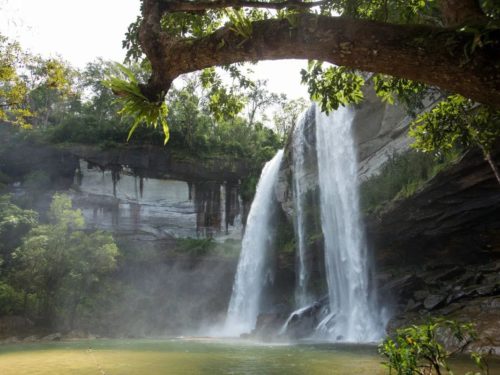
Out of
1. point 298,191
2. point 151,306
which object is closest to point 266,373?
point 298,191

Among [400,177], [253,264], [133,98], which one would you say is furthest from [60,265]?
[133,98]

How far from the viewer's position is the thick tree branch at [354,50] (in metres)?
2.57

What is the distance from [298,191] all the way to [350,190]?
442cm

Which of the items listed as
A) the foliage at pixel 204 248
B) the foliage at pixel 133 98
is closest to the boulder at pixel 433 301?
the foliage at pixel 133 98

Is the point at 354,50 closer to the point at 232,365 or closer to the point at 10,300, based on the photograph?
the point at 232,365

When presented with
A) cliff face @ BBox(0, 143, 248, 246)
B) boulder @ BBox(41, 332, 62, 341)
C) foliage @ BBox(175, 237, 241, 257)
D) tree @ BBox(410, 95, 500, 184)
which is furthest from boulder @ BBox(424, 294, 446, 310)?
cliff face @ BBox(0, 143, 248, 246)

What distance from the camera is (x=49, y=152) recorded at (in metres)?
28.0

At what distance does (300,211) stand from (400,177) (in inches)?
281

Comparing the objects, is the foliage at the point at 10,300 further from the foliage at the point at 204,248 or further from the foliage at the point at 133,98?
the foliage at the point at 133,98

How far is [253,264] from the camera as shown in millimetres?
24016

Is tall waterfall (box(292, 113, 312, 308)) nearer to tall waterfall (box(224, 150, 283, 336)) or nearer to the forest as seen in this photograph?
the forest

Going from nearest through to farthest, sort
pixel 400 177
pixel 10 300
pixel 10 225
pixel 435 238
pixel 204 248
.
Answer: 1. pixel 435 238
2. pixel 400 177
3. pixel 10 300
4. pixel 10 225
5. pixel 204 248

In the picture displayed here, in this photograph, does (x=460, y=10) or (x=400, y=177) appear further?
(x=400, y=177)

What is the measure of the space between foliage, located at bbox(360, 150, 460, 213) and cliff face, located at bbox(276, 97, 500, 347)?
31cm
